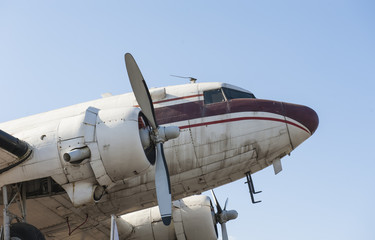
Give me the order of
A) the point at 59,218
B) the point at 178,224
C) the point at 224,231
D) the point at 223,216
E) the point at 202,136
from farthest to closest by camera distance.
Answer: the point at 223,216, the point at 224,231, the point at 178,224, the point at 59,218, the point at 202,136

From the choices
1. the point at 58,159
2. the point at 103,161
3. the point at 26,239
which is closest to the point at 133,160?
the point at 103,161

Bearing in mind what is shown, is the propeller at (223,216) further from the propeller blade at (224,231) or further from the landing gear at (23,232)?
the landing gear at (23,232)

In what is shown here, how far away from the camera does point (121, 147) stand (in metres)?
14.2

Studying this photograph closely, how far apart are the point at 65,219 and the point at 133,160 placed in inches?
155

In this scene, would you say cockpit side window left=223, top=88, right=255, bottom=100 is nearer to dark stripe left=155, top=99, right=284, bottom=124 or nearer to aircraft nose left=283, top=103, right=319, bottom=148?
dark stripe left=155, top=99, right=284, bottom=124

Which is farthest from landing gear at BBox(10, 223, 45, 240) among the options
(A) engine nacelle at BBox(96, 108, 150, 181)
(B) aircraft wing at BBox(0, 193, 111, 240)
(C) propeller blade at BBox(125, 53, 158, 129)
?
(C) propeller blade at BBox(125, 53, 158, 129)

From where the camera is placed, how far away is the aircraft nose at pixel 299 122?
1697cm

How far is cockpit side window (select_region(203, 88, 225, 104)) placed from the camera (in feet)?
56.5

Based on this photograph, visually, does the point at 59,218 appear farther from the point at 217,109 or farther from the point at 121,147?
the point at 217,109

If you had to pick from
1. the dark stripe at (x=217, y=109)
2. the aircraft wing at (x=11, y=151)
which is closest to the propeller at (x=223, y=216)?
the dark stripe at (x=217, y=109)

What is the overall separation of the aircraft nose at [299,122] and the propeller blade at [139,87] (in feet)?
14.4

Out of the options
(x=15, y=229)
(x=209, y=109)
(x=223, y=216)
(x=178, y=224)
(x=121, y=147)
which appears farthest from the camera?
(x=223, y=216)

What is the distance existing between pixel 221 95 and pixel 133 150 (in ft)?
14.3

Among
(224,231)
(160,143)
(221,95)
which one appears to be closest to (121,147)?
(160,143)
